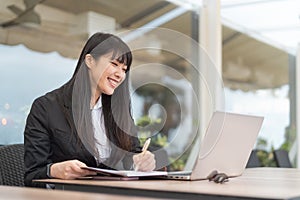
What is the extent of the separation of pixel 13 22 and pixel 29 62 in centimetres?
28

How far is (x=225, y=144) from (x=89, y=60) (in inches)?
29.3

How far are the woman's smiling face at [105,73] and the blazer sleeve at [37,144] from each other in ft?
0.75

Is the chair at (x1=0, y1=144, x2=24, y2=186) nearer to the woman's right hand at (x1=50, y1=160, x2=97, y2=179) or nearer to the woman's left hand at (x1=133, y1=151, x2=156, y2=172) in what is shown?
the woman's right hand at (x1=50, y1=160, x2=97, y2=179)

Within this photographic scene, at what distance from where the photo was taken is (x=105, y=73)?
210 centimetres

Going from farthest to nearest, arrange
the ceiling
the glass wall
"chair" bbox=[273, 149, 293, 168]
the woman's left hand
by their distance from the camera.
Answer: "chair" bbox=[273, 149, 293, 168]
the ceiling
the glass wall
the woman's left hand

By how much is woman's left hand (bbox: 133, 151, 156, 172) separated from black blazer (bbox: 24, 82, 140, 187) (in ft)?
0.62

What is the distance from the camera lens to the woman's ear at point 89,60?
212 centimetres

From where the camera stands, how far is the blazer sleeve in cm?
191

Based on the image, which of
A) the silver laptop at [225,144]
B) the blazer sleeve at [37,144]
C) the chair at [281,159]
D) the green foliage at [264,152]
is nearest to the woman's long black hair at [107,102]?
the blazer sleeve at [37,144]

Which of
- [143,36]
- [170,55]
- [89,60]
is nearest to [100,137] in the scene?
[89,60]

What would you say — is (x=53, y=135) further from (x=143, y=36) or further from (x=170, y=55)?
(x=170, y=55)

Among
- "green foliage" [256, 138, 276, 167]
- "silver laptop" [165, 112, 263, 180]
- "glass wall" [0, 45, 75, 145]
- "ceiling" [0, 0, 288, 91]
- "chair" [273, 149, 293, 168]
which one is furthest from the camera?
"green foliage" [256, 138, 276, 167]

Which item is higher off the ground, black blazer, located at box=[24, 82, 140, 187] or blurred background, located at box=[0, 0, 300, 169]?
blurred background, located at box=[0, 0, 300, 169]

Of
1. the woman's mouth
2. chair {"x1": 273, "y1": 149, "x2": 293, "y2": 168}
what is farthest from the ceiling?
the woman's mouth
